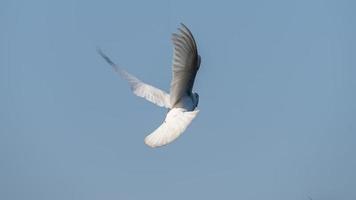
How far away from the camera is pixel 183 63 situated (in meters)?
15.9

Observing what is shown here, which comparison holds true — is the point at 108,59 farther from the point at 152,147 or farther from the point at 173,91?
the point at 152,147

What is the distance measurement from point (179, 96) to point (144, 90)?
204 centimetres

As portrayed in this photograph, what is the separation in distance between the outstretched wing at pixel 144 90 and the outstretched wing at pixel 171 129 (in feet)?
4.28

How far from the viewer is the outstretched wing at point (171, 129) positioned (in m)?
15.0

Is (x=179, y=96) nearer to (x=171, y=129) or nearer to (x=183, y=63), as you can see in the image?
(x=183, y=63)

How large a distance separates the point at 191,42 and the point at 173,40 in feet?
1.15

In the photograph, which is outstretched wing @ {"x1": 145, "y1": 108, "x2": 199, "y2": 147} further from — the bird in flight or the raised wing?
the raised wing

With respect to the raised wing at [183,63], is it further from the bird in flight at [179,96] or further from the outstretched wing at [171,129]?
the outstretched wing at [171,129]

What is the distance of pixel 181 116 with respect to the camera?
15789 millimetres

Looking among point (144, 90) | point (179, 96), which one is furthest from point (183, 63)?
point (144, 90)

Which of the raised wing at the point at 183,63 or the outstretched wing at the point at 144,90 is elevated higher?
the raised wing at the point at 183,63

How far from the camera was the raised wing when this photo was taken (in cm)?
1499

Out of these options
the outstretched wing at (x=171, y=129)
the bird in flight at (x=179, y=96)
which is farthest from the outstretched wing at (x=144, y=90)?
the outstretched wing at (x=171, y=129)

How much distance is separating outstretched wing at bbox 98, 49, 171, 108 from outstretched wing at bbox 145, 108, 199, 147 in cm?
131
